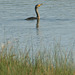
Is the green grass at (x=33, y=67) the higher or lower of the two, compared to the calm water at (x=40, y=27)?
higher

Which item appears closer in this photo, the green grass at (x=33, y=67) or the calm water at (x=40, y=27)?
the green grass at (x=33, y=67)

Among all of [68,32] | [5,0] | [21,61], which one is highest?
[21,61]

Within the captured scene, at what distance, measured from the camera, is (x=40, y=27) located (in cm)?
2214

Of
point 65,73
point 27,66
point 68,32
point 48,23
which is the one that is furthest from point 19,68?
point 48,23

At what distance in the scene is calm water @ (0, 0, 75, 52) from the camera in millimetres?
16728

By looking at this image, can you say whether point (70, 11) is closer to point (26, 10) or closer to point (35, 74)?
point (26, 10)

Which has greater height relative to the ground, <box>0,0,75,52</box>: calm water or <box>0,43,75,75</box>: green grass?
<box>0,43,75,75</box>: green grass

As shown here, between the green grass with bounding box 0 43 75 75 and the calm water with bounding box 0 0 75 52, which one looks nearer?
the green grass with bounding box 0 43 75 75

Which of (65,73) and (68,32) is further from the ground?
(65,73)

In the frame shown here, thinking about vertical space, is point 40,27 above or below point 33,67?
below

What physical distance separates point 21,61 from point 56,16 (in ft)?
55.0

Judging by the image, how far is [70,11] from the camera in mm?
29734

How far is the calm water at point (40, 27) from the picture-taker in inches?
659

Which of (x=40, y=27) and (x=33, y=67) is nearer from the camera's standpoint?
(x=33, y=67)
